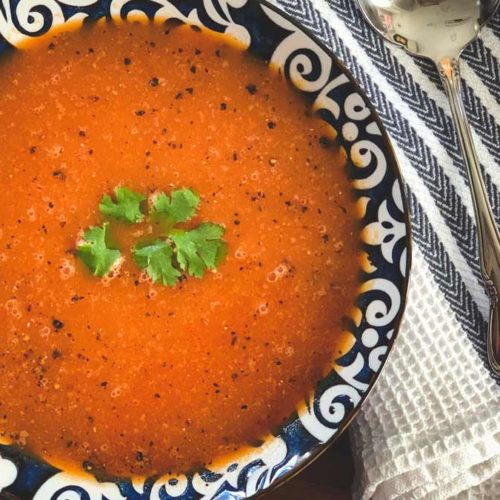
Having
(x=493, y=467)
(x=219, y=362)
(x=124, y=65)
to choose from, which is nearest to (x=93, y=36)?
(x=124, y=65)

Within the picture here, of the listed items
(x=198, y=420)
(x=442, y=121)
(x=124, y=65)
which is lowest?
(x=198, y=420)

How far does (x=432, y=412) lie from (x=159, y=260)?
0.52 meters

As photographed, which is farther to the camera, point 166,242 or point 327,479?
point 327,479

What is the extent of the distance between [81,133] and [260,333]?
1.46ft

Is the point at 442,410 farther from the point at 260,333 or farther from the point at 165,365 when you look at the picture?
the point at 165,365

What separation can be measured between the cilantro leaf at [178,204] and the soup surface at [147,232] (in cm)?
2

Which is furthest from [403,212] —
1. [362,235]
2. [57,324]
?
[57,324]

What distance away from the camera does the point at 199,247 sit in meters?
1.24

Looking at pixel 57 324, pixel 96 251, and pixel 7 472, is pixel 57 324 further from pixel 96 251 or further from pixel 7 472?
pixel 7 472

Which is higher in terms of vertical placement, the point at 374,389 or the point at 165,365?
the point at 374,389

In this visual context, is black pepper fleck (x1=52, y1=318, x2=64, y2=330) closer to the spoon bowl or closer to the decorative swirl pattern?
the decorative swirl pattern

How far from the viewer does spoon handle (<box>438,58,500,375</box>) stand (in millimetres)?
1265

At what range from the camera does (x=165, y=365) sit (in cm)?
126

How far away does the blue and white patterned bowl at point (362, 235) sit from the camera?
122 cm
